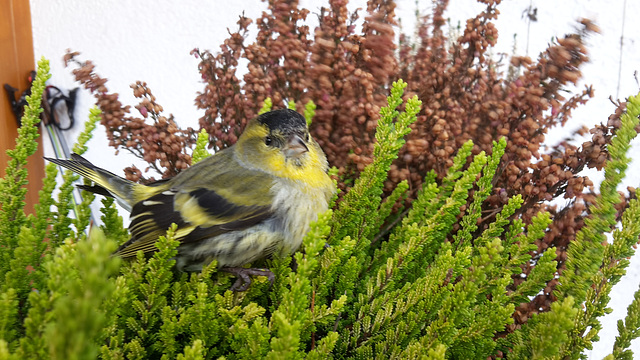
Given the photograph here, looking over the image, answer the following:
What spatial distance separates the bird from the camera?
795mm

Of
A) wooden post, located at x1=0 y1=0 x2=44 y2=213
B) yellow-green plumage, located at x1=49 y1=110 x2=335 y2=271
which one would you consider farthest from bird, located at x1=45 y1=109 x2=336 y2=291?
wooden post, located at x1=0 y1=0 x2=44 y2=213

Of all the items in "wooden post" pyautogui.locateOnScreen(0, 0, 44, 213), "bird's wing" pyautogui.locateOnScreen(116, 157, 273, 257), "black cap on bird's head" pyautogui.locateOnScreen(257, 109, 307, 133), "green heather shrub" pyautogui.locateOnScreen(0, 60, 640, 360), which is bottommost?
"green heather shrub" pyautogui.locateOnScreen(0, 60, 640, 360)

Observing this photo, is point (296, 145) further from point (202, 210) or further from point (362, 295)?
point (362, 295)

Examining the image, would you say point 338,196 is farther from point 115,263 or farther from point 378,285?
point 115,263

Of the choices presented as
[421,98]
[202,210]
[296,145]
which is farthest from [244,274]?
[421,98]

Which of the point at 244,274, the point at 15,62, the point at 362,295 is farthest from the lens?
the point at 15,62

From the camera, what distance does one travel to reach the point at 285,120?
2.75 ft

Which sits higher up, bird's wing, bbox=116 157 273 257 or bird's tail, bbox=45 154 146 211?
bird's tail, bbox=45 154 146 211

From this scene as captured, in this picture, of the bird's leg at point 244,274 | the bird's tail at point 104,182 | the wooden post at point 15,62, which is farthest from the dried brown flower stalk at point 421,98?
the wooden post at point 15,62

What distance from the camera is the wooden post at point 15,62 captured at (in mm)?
1689

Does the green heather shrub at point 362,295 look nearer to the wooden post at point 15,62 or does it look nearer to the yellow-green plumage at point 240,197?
the yellow-green plumage at point 240,197

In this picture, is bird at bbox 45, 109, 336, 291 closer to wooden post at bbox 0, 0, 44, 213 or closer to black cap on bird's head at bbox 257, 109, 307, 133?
black cap on bird's head at bbox 257, 109, 307, 133

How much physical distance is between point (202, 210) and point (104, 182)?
0.74 ft

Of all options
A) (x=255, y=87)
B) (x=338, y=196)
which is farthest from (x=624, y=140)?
(x=255, y=87)
